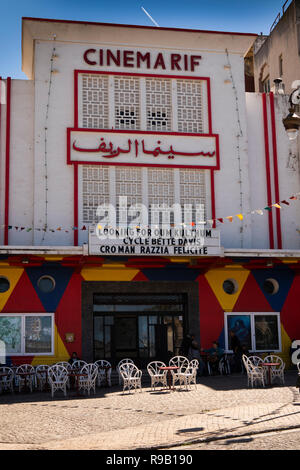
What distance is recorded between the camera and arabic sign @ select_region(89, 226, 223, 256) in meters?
19.8

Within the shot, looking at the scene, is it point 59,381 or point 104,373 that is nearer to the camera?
point 59,381

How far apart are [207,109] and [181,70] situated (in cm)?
181

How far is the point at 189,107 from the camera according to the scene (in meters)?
23.3

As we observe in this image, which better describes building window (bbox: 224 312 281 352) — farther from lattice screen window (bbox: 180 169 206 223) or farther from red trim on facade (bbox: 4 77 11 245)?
red trim on facade (bbox: 4 77 11 245)

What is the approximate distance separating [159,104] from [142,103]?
0.69 m

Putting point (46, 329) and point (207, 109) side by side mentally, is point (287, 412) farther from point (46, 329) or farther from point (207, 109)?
point (207, 109)

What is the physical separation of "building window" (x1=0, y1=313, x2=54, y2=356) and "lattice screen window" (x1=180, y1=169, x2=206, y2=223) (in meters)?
6.26

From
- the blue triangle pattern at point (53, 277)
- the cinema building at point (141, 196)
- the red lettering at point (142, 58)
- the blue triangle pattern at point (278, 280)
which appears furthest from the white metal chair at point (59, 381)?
the red lettering at point (142, 58)

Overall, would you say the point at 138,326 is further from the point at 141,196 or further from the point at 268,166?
the point at 268,166

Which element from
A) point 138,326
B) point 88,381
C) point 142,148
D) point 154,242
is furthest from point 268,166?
point 88,381

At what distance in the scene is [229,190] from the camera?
2294cm

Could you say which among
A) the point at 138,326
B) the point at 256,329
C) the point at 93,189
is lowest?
the point at 256,329

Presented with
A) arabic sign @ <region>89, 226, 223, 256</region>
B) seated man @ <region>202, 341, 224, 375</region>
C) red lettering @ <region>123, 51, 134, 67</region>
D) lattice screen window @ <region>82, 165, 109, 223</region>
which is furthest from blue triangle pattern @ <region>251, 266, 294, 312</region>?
red lettering @ <region>123, 51, 134, 67</region>
